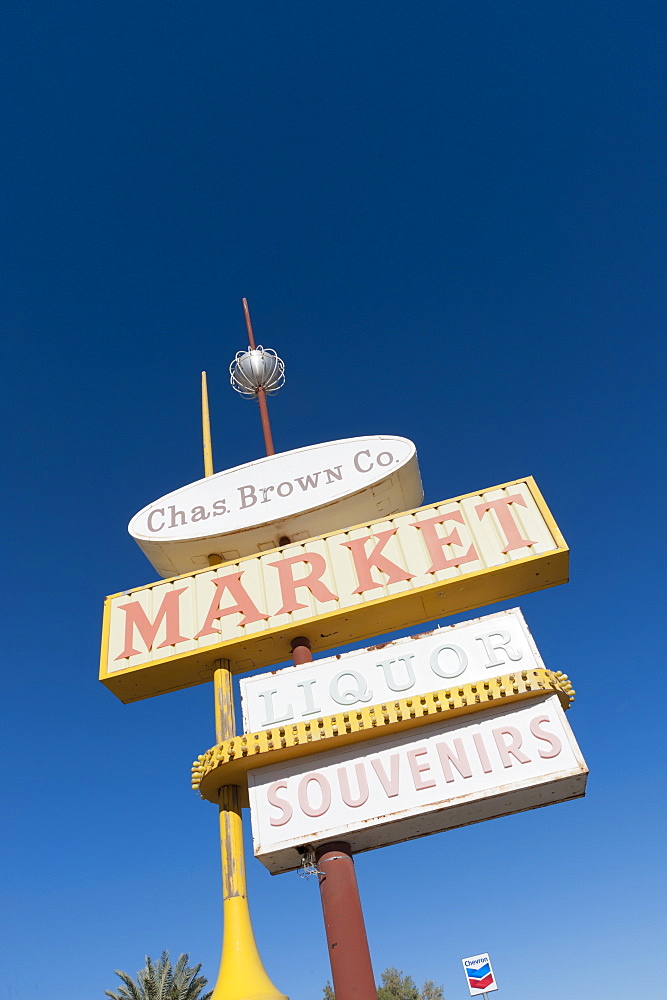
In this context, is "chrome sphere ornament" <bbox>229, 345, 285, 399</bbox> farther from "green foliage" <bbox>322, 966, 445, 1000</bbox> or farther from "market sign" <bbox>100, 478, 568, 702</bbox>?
"green foliage" <bbox>322, 966, 445, 1000</bbox>

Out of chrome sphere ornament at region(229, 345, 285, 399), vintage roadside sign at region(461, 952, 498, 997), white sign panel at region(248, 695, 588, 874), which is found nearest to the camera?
white sign panel at region(248, 695, 588, 874)

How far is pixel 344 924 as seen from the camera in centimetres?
776

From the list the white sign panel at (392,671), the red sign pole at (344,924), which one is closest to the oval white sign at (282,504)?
the white sign panel at (392,671)

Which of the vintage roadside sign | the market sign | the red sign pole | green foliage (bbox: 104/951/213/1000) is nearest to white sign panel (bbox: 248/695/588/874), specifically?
the red sign pole

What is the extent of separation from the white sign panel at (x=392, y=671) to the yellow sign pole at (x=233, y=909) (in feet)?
2.52

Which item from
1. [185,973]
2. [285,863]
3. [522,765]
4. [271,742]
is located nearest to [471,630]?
[522,765]

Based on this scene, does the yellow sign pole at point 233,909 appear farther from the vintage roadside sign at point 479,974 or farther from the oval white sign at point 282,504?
the vintage roadside sign at point 479,974

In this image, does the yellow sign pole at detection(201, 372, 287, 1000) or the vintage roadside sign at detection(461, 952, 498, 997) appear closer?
the yellow sign pole at detection(201, 372, 287, 1000)

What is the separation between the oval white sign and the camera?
12109 mm

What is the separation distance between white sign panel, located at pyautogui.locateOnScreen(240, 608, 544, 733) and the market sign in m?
0.88

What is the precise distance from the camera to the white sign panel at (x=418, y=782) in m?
7.96

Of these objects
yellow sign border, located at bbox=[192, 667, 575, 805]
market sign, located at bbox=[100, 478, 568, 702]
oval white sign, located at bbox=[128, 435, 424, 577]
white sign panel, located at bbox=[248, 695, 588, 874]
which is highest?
oval white sign, located at bbox=[128, 435, 424, 577]

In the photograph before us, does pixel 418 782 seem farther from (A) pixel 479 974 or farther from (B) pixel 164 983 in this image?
(B) pixel 164 983

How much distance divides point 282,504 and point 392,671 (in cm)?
418
